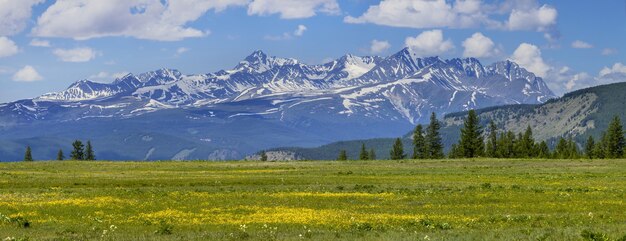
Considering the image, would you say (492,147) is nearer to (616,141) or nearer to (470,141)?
(470,141)

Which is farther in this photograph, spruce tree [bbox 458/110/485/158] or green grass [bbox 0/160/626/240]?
spruce tree [bbox 458/110/485/158]

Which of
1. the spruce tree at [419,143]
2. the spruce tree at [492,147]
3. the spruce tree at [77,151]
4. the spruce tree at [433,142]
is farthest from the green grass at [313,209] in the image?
the spruce tree at [77,151]

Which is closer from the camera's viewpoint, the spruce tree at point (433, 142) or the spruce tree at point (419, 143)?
the spruce tree at point (433, 142)

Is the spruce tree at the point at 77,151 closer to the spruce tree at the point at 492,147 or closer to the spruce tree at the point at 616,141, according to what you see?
the spruce tree at the point at 492,147

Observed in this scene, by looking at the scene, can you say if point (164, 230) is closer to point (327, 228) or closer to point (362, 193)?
point (327, 228)

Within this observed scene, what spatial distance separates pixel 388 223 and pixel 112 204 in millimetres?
16665

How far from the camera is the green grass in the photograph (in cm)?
2577

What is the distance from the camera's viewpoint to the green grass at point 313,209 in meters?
25.8

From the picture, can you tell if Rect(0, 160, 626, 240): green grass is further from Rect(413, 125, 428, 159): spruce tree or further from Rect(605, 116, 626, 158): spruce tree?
Rect(605, 116, 626, 158): spruce tree

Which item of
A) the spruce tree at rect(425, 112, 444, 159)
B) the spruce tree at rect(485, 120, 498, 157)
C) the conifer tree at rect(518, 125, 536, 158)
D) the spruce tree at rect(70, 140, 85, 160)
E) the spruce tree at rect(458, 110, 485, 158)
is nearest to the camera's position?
the spruce tree at rect(458, 110, 485, 158)

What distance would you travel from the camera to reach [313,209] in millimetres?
36062


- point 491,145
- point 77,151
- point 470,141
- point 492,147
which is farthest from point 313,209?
point 77,151

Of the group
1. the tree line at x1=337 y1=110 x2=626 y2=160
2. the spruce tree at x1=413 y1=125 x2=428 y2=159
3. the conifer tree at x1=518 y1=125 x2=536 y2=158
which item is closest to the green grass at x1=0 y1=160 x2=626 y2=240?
the tree line at x1=337 y1=110 x2=626 y2=160

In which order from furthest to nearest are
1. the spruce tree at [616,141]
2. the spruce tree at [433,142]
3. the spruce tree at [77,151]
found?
the spruce tree at [77,151], the spruce tree at [433,142], the spruce tree at [616,141]
